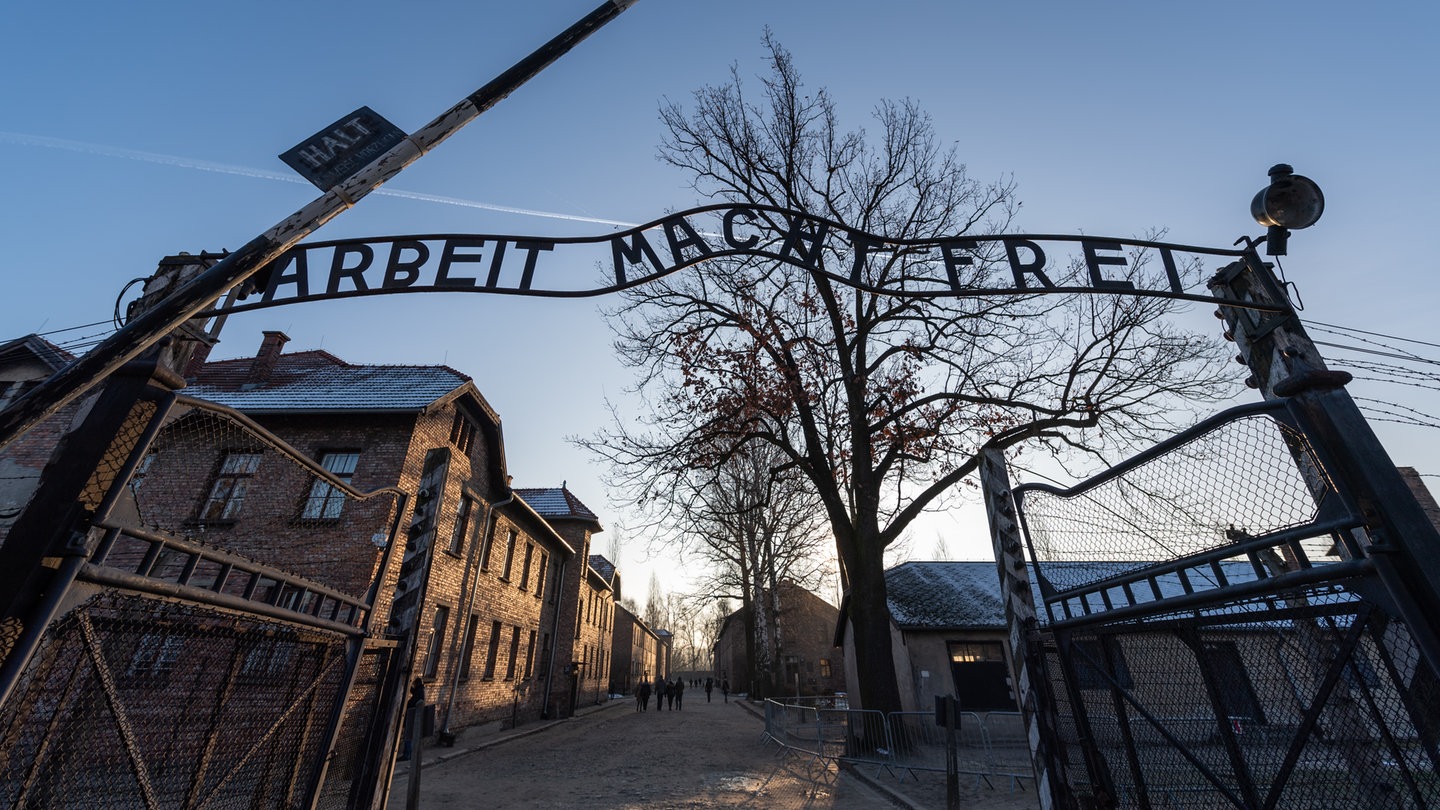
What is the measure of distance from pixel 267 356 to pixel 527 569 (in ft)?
35.6

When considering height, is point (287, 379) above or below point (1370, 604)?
above

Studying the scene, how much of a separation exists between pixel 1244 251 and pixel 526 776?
12.5 meters

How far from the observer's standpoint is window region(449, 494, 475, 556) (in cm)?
1574

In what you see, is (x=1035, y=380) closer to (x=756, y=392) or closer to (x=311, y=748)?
(x=756, y=392)

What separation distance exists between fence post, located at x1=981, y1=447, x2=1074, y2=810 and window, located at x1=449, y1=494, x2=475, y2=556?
14.2m

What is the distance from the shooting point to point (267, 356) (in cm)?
1736

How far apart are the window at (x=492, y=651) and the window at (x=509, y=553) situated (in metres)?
1.50

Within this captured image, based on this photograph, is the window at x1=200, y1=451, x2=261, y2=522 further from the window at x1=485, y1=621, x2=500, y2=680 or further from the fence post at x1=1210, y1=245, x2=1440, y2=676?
the fence post at x1=1210, y1=245, x2=1440, y2=676

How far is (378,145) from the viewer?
12.9ft

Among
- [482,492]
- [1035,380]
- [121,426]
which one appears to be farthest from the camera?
[482,492]

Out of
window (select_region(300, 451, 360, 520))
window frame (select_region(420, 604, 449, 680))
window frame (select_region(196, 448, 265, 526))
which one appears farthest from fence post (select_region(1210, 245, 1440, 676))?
window frame (select_region(196, 448, 265, 526))

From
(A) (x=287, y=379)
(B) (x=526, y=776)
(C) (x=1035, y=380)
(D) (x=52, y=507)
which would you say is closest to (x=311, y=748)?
(D) (x=52, y=507)

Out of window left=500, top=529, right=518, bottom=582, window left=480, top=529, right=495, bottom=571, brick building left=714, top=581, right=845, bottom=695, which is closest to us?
window left=480, top=529, right=495, bottom=571

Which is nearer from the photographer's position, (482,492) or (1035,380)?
(1035,380)
